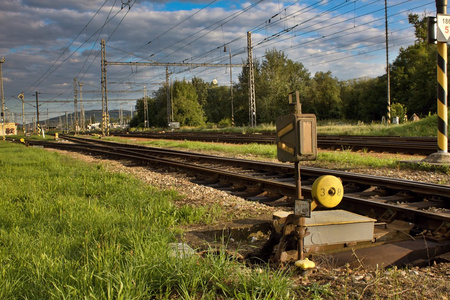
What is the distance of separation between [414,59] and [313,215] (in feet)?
170

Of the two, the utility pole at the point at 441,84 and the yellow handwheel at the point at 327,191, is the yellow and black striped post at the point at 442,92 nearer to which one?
the utility pole at the point at 441,84

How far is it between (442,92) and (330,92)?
49.7 meters

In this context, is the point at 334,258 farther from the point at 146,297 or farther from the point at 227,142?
the point at 227,142

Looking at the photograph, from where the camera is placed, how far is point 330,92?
5831cm

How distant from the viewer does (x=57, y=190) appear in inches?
305

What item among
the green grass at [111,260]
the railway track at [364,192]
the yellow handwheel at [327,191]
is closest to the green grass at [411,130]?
the railway track at [364,192]

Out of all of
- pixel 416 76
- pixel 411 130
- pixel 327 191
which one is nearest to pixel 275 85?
pixel 416 76

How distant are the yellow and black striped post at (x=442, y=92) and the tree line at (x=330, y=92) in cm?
2475

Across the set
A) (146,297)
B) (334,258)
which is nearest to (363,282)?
(334,258)

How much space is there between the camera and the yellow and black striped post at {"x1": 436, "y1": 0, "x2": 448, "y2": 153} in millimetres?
9961

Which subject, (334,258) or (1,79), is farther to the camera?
(1,79)

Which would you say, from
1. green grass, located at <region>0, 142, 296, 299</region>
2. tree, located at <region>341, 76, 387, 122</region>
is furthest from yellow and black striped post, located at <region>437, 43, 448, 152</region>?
tree, located at <region>341, 76, 387, 122</region>

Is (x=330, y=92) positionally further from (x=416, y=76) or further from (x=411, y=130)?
(x=411, y=130)

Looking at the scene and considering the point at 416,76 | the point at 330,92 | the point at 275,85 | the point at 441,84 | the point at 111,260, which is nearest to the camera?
the point at 111,260
